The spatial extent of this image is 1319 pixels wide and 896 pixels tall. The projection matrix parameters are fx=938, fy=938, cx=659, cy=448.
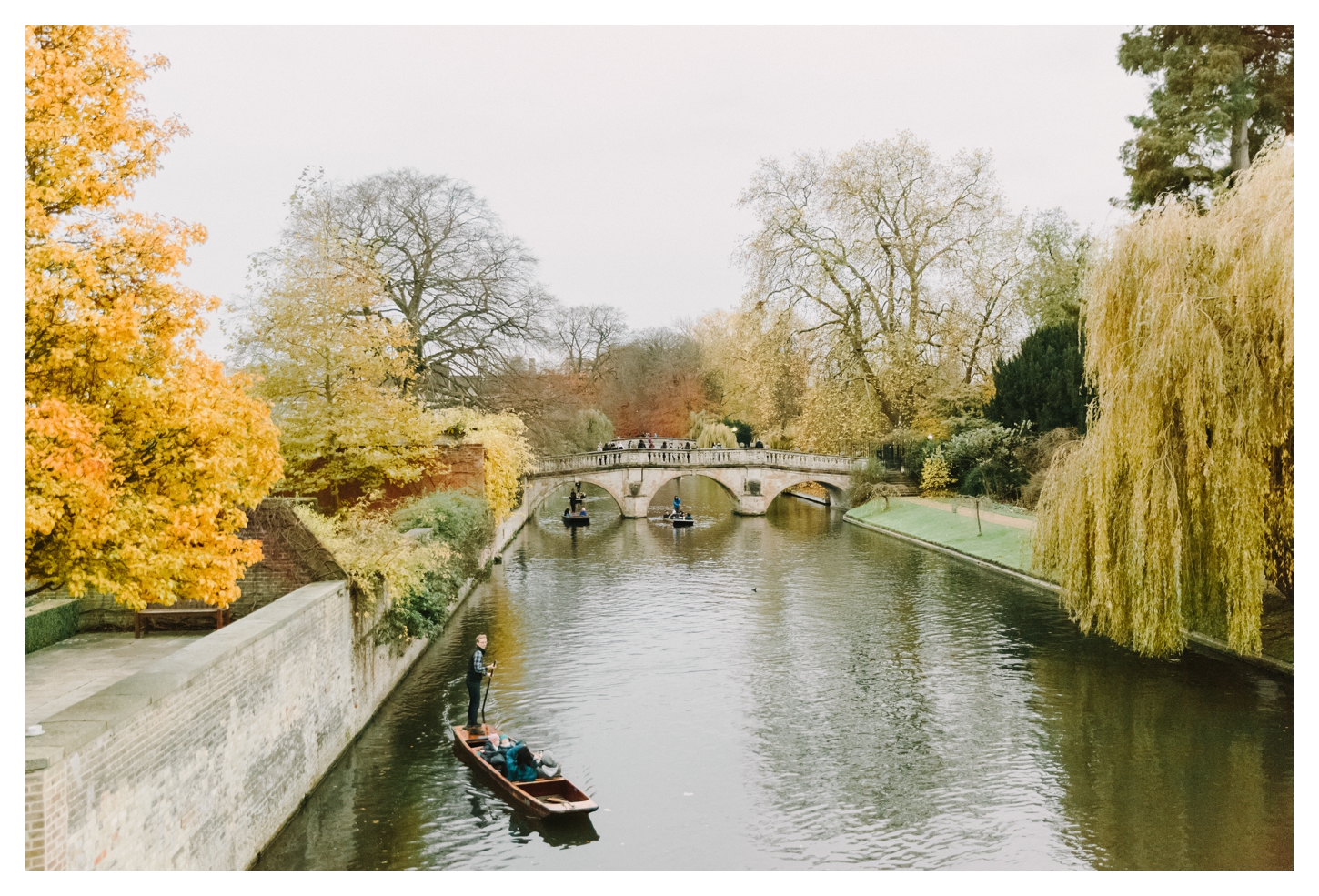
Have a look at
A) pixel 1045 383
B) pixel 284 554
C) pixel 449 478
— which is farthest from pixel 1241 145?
pixel 284 554

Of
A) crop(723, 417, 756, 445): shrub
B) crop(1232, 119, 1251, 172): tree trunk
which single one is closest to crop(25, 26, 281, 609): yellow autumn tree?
crop(1232, 119, 1251, 172): tree trunk

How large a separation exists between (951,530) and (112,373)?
26851 millimetres

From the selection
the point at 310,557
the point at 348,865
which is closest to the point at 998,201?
the point at 310,557

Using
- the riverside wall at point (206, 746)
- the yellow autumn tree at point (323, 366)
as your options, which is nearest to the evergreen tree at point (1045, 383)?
the yellow autumn tree at point (323, 366)

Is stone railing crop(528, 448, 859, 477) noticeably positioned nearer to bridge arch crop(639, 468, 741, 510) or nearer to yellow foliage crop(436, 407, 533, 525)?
bridge arch crop(639, 468, 741, 510)

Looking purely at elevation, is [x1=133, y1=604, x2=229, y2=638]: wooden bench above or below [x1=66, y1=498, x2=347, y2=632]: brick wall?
below

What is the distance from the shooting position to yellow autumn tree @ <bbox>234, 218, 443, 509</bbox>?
56.3 ft

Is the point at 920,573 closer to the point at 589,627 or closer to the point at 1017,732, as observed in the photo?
the point at 589,627

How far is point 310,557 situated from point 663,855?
18.4 feet

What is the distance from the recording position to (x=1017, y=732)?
40.4 feet

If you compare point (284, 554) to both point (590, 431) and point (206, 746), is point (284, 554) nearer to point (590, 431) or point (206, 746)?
point (206, 746)

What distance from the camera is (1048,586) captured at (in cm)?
2200

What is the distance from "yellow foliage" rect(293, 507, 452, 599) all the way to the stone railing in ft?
77.2

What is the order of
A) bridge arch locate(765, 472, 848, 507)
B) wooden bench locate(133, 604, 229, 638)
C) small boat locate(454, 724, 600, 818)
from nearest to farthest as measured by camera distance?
small boat locate(454, 724, 600, 818) → wooden bench locate(133, 604, 229, 638) → bridge arch locate(765, 472, 848, 507)
